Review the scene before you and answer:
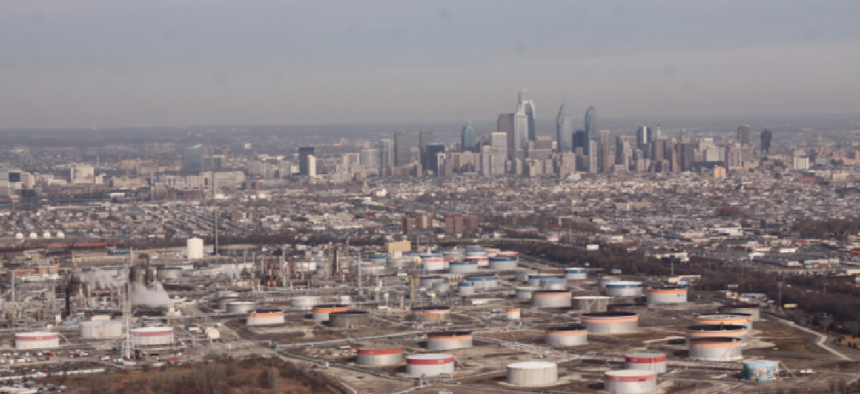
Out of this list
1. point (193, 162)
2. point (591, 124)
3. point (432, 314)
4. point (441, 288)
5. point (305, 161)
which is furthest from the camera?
point (591, 124)

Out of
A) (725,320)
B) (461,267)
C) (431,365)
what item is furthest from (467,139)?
(431,365)

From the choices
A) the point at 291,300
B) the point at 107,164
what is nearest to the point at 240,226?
the point at 291,300

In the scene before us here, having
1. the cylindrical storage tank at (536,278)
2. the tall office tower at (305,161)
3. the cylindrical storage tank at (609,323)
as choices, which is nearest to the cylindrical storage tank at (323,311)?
the cylindrical storage tank at (609,323)

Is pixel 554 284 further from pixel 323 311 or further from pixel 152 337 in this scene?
pixel 152 337

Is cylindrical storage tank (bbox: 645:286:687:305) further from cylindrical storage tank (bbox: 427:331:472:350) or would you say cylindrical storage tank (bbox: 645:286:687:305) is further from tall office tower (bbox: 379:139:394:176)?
tall office tower (bbox: 379:139:394:176)

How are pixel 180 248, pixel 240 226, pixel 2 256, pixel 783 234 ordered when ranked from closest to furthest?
pixel 2 256, pixel 180 248, pixel 783 234, pixel 240 226

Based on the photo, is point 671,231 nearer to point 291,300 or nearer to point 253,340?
point 291,300

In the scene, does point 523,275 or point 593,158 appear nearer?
point 523,275
